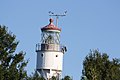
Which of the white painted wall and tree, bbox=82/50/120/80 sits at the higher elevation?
the white painted wall

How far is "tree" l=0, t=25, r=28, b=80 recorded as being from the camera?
146 ft

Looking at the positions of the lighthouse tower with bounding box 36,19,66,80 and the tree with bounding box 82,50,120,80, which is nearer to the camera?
the tree with bounding box 82,50,120,80

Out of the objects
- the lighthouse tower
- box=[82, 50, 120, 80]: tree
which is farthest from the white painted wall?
box=[82, 50, 120, 80]: tree

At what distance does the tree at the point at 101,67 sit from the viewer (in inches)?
1736

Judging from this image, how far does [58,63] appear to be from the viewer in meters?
71.6

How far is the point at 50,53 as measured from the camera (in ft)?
235

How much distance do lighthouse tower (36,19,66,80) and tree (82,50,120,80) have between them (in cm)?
2446

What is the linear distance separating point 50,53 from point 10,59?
2676 cm

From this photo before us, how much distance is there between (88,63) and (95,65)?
490 millimetres

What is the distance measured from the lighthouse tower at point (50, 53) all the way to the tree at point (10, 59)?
2523 centimetres

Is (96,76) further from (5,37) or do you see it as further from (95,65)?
(5,37)

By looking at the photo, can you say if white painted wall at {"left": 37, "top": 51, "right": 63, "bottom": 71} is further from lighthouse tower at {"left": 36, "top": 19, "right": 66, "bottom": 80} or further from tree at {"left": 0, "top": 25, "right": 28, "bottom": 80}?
tree at {"left": 0, "top": 25, "right": 28, "bottom": 80}

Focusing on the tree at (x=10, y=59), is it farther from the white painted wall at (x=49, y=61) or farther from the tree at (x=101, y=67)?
the white painted wall at (x=49, y=61)

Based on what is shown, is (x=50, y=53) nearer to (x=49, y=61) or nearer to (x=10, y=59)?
(x=49, y=61)
